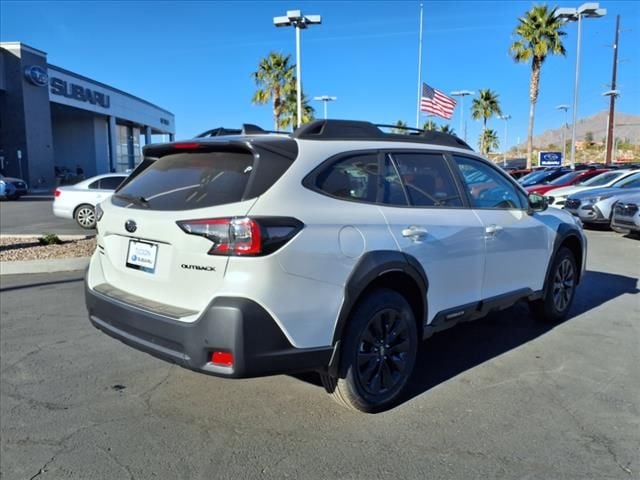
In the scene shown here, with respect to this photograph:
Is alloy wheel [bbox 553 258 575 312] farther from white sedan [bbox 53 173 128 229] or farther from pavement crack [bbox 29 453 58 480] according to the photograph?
white sedan [bbox 53 173 128 229]

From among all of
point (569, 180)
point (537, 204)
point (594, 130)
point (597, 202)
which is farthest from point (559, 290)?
point (594, 130)

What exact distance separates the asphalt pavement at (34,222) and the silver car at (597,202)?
12.2m

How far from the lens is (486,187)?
461cm

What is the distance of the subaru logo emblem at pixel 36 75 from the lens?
111 feet

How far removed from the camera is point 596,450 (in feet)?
10.2

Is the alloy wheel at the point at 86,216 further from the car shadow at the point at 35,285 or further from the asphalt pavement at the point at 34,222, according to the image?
the car shadow at the point at 35,285

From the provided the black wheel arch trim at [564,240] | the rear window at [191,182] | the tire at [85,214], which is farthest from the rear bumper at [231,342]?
the tire at [85,214]

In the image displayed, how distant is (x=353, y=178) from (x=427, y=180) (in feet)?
2.65

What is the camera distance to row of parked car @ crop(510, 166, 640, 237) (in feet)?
38.1

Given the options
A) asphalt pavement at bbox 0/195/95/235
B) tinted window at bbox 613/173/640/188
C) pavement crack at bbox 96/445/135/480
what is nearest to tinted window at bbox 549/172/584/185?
tinted window at bbox 613/173/640/188

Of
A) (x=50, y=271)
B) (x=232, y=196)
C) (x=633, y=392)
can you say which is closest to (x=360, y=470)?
(x=232, y=196)

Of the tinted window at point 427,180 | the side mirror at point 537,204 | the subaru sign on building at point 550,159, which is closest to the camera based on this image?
the tinted window at point 427,180

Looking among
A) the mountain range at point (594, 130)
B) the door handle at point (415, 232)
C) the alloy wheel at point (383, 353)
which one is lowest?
Result: the alloy wheel at point (383, 353)

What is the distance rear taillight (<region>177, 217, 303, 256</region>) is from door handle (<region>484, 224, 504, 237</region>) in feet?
6.45
